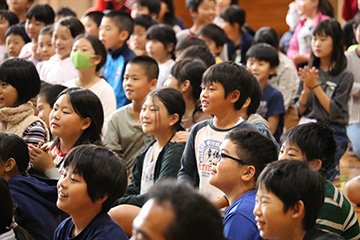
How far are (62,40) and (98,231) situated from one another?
9.51 ft

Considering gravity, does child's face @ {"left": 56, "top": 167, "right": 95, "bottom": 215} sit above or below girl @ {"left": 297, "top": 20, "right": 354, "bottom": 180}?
above

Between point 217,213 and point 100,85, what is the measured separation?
284cm

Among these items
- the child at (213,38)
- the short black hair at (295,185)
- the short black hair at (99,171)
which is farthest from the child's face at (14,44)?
the short black hair at (295,185)

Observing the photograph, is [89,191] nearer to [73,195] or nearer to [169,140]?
[73,195]

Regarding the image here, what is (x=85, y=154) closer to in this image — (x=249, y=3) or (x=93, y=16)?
(x=93, y=16)

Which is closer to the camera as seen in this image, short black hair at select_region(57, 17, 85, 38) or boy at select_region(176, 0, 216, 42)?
short black hair at select_region(57, 17, 85, 38)

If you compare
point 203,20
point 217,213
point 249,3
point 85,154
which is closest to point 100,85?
point 85,154

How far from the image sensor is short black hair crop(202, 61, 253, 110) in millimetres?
2725

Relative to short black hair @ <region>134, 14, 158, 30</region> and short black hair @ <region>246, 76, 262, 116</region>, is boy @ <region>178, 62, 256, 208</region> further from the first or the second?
short black hair @ <region>134, 14, 158, 30</region>

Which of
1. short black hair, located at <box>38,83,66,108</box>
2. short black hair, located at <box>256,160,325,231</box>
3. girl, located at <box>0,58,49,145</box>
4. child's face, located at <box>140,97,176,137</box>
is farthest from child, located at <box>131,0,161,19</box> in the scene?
short black hair, located at <box>256,160,325,231</box>

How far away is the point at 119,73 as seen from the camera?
14.7 ft

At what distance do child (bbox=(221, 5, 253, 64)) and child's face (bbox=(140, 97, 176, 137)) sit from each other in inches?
130

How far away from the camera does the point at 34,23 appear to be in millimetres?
5367

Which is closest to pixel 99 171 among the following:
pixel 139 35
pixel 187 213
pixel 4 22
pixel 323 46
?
pixel 187 213
